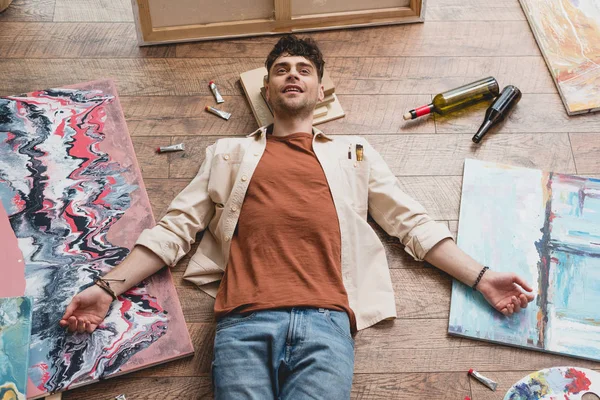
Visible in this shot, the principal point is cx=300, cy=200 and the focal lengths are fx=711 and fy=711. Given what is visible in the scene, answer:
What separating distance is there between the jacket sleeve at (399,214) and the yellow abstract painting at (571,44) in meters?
0.70

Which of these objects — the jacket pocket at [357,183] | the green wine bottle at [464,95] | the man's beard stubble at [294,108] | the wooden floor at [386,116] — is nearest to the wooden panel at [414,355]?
the wooden floor at [386,116]

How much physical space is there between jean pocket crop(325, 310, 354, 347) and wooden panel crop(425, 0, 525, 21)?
1.22 meters

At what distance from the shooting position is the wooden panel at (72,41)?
2312mm

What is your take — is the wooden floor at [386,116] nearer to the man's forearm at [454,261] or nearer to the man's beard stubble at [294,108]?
the man's forearm at [454,261]

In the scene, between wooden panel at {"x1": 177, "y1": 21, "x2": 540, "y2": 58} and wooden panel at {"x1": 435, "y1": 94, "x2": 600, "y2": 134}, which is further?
wooden panel at {"x1": 177, "y1": 21, "x2": 540, "y2": 58}

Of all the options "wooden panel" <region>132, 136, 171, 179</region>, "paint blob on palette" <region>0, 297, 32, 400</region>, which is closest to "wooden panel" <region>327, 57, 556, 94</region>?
"wooden panel" <region>132, 136, 171, 179</region>

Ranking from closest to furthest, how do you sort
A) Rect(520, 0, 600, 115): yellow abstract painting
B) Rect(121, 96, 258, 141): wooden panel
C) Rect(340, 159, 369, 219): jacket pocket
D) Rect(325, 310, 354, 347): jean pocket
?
1. Rect(325, 310, 354, 347): jean pocket
2. Rect(340, 159, 369, 219): jacket pocket
3. Rect(121, 96, 258, 141): wooden panel
4. Rect(520, 0, 600, 115): yellow abstract painting

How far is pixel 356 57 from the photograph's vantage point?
2354 mm

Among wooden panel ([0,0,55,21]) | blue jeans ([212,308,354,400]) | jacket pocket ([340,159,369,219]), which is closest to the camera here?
blue jeans ([212,308,354,400])

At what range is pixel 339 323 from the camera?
5.58 feet

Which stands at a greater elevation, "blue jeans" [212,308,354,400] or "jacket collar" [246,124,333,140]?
"jacket collar" [246,124,333,140]

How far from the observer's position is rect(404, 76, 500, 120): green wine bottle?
2.22 m

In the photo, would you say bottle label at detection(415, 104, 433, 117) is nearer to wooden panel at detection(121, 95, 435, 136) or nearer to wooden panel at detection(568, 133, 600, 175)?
wooden panel at detection(121, 95, 435, 136)

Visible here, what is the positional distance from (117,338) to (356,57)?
1.19m
